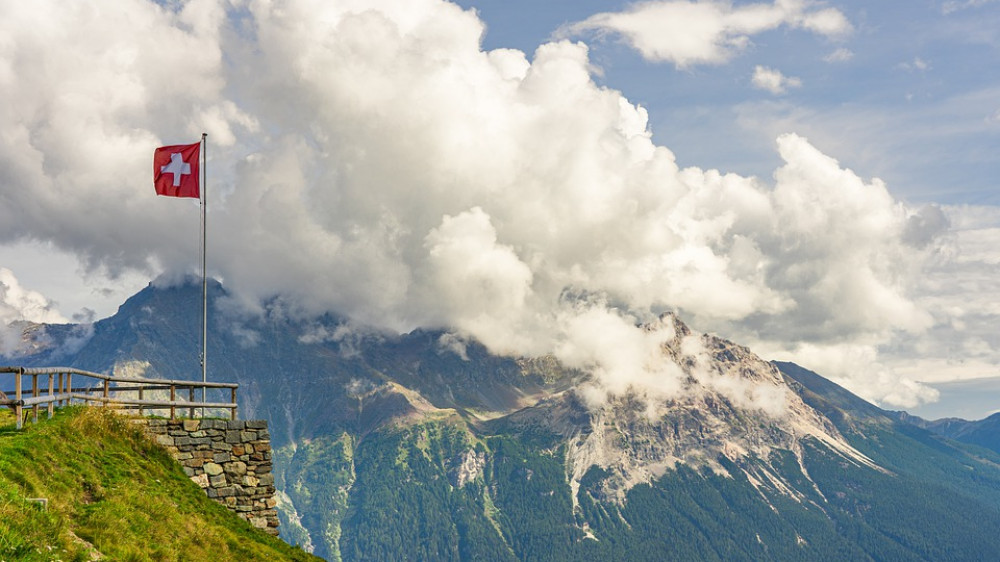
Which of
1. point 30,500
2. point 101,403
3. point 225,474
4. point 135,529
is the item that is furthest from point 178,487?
point 30,500

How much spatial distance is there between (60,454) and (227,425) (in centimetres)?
952

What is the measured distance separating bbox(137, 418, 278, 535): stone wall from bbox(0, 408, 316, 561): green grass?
34.1 inches

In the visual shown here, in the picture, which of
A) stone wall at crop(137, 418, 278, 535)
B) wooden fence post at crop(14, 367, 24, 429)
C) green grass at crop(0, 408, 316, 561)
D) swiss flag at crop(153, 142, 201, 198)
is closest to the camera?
green grass at crop(0, 408, 316, 561)

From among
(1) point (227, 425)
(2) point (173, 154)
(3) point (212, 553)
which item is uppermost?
(2) point (173, 154)

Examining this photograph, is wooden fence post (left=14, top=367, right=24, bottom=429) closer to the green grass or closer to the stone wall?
the green grass

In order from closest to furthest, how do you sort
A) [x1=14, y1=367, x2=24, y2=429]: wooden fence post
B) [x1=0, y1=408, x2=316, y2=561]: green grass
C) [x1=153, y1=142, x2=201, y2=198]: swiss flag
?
1. [x1=0, y1=408, x2=316, y2=561]: green grass
2. [x1=14, y1=367, x2=24, y2=429]: wooden fence post
3. [x1=153, y1=142, x2=201, y2=198]: swiss flag

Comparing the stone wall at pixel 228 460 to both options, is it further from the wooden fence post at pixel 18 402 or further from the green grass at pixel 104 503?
the wooden fence post at pixel 18 402

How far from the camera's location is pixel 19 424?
88.1 feet

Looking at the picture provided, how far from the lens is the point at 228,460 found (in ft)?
115

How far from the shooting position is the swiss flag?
46625 millimetres

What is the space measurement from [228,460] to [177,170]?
18.1 metres

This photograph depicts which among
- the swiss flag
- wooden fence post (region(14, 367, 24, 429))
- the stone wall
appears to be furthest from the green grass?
the swiss flag

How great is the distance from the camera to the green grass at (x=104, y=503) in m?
20.0

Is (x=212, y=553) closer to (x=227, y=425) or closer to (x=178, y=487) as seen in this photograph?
(x=178, y=487)
